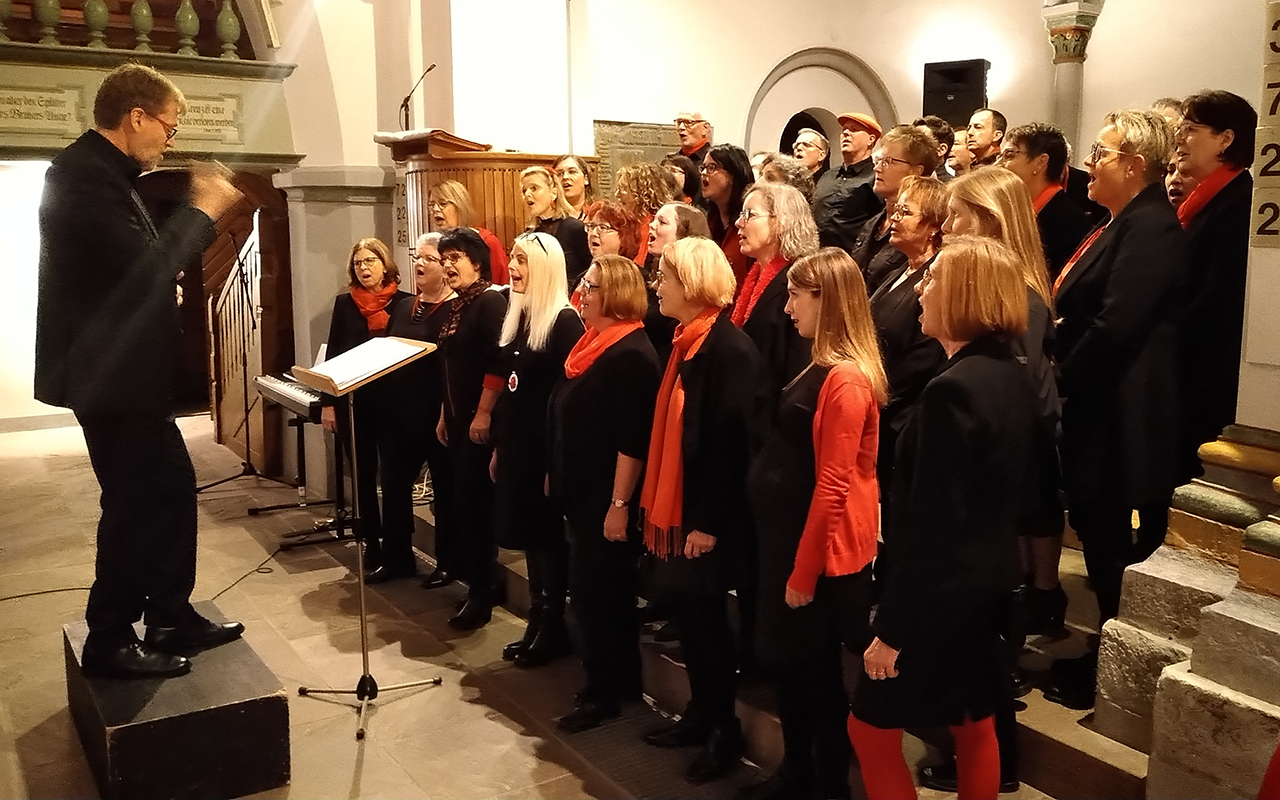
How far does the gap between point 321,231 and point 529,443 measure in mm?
3697

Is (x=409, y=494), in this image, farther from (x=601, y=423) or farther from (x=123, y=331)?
(x=123, y=331)

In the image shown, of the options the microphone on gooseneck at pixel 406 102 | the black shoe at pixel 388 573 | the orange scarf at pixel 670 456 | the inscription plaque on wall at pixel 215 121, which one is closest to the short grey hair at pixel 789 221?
the orange scarf at pixel 670 456

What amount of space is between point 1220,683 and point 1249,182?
4.31ft

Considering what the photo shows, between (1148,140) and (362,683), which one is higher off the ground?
(1148,140)

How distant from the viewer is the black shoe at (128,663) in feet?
9.96

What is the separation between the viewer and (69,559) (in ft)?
17.7

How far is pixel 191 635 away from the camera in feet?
10.7

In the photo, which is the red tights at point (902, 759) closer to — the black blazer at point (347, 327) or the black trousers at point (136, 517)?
the black trousers at point (136, 517)

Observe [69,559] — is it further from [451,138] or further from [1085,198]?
[1085,198]

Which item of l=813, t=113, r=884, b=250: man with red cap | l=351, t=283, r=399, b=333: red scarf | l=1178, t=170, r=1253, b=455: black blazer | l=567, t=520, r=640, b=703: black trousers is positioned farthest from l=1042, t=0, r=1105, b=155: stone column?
l=567, t=520, r=640, b=703: black trousers

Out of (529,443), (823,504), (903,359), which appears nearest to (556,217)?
(529,443)

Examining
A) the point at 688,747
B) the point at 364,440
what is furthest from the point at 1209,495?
the point at 364,440

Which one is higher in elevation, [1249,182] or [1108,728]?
[1249,182]

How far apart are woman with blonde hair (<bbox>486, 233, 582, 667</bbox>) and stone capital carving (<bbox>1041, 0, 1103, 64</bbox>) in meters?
6.16
